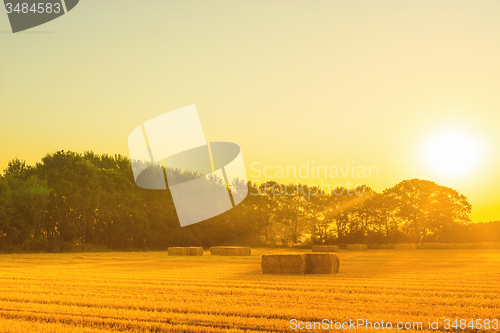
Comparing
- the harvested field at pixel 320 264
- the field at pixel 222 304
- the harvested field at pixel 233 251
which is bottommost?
the harvested field at pixel 233 251

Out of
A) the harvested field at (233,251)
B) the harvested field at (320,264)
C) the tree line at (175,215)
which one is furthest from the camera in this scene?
the tree line at (175,215)

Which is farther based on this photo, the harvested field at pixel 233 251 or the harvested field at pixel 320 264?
the harvested field at pixel 233 251

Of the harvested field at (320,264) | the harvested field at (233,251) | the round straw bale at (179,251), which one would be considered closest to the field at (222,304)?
the harvested field at (320,264)

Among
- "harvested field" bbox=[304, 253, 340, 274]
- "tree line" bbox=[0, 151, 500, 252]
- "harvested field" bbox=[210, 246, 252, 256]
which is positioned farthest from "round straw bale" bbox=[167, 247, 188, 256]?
"harvested field" bbox=[304, 253, 340, 274]

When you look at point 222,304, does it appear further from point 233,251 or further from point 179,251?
point 179,251

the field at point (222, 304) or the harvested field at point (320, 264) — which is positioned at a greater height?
the field at point (222, 304)

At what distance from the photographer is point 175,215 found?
65312 mm

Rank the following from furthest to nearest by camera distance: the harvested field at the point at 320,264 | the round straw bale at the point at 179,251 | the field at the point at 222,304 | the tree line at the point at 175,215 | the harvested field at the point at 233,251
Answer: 1. the tree line at the point at 175,215
2. the round straw bale at the point at 179,251
3. the harvested field at the point at 233,251
4. the harvested field at the point at 320,264
5. the field at the point at 222,304

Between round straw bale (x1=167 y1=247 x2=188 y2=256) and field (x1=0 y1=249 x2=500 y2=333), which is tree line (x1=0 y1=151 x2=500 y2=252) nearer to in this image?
round straw bale (x1=167 y1=247 x2=188 y2=256)

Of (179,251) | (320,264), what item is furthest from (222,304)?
(179,251)

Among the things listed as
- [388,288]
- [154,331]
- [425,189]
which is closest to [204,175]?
[425,189]

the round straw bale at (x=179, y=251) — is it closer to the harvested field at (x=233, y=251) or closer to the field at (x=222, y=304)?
the harvested field at (x=233, y=251)

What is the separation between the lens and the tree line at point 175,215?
4716 cm

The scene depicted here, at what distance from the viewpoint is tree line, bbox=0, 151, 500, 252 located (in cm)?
4716
